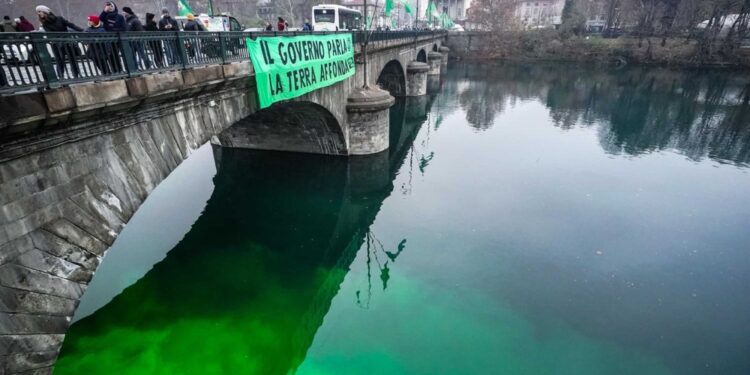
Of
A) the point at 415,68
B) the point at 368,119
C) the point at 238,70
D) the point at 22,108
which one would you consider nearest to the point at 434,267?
the point at 238,70

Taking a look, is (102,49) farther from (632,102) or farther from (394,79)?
(632,102)

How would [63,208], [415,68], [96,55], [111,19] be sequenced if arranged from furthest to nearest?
[415,68] < [111,19] < [96,55] < [63,208]

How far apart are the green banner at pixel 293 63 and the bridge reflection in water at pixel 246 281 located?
521 cm

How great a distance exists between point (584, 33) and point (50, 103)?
85254 millimetres

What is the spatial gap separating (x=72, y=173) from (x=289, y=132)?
1456cm

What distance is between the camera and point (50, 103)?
443 cm

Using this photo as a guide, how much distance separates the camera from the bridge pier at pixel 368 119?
59.2 feet

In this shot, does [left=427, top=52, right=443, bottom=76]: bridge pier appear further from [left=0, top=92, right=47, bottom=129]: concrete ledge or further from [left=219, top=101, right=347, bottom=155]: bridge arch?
[left=0, top=92, right=47, bottom=129]: concrete ledge

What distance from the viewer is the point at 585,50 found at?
64.4 metres

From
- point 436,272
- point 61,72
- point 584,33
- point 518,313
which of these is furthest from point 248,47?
point 584,33

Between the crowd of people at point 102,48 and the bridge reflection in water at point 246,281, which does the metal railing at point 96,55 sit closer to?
the crowd of people at point 102,48

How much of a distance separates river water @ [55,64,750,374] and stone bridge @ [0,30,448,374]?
13.2ft

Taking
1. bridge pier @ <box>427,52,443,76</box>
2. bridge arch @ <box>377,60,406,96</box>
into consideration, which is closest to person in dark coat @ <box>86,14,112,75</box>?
bridge arch @ <box>377,60,406,96</box>

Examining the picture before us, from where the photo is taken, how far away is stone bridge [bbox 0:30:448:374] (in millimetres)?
4395
